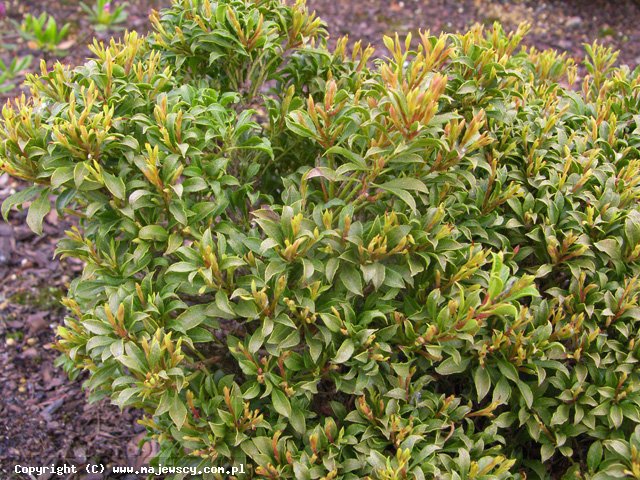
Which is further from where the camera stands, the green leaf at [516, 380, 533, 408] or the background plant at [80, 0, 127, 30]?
the background plant at [80, 0, 127, 30]

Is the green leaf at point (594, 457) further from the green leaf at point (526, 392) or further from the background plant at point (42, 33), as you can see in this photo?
the background plant at point (42, 33)

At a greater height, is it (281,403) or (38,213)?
(38,213)

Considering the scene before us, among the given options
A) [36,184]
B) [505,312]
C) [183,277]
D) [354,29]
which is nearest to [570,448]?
[505,312]

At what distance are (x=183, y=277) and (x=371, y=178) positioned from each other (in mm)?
765

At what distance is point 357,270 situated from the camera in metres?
2.22

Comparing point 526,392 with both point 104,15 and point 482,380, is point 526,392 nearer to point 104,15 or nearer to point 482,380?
point 482,380

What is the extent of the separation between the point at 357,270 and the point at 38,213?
1.20m

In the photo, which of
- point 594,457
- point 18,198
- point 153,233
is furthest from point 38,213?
point 594,457

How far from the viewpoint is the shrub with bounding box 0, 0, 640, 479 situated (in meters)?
2.16

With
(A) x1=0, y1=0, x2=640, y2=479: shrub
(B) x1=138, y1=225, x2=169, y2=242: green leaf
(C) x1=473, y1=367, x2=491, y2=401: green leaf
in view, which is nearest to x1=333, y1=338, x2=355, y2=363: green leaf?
(A) x1=0, y1=0, x2=640, y2=479: shrub

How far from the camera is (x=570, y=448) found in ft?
7.63

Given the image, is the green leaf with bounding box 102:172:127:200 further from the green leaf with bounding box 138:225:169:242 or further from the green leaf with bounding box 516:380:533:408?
the green leaf with bounding box 516:380:533:408

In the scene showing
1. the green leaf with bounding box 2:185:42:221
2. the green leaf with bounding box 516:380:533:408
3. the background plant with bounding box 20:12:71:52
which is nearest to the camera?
the green leaf with bounding box 516:380:533:408

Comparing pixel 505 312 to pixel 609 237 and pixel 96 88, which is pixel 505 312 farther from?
pixel 96 88
